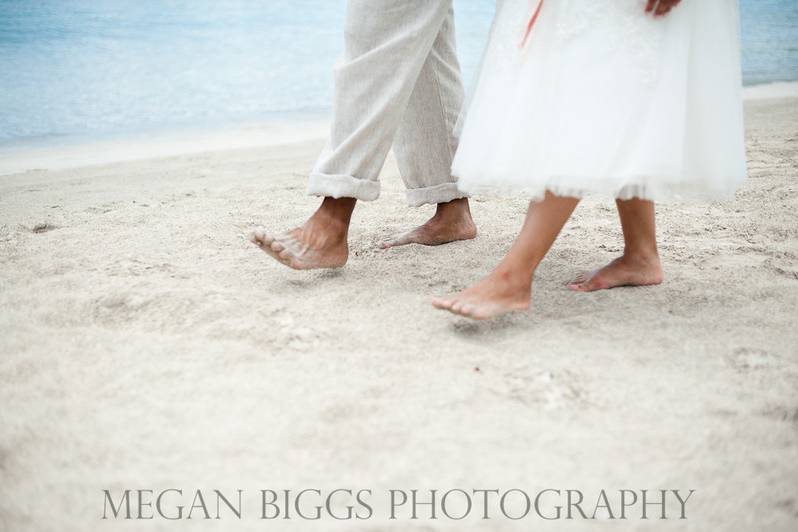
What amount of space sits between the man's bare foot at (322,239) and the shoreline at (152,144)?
9.90ft

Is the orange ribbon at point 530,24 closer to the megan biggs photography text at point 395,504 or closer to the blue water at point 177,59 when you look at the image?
the megan biggs photography text at point 395,504

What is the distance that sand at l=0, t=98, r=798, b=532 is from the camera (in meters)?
0.91

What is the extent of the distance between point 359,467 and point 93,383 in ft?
1.78

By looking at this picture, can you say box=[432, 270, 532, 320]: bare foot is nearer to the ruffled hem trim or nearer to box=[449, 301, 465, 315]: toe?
box=[449, 301, 465, 315]: toe

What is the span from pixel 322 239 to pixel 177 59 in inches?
328

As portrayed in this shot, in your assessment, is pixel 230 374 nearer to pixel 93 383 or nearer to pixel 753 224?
pixel 93 383

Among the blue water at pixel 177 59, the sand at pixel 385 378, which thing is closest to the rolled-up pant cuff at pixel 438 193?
the sand at pixel 385 378

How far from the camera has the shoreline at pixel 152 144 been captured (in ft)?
14.3

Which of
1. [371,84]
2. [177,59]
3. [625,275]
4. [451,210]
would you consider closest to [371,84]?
[371,84]

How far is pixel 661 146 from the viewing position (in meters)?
1.27

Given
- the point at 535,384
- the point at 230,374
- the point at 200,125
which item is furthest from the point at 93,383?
the point at 200,125

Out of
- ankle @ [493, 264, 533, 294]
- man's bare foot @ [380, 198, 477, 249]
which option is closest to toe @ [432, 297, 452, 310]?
ankle @ [493, 264, 533, 294]

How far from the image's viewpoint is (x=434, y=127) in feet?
6.41

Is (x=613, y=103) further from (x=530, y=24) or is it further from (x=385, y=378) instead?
(x=385, y=378)
